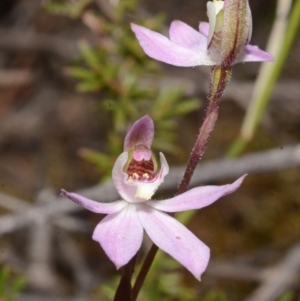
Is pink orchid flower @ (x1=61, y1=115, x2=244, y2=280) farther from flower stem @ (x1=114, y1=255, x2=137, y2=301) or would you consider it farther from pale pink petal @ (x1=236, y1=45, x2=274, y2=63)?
pale pink petal @ (x1=236, y1=45, x2=274, y2=63)

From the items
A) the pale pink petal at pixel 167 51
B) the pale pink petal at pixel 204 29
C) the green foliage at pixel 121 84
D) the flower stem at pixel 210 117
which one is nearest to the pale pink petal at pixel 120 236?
the flower stem at pixel 210 117

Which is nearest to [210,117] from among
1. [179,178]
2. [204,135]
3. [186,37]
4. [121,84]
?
[204,135]

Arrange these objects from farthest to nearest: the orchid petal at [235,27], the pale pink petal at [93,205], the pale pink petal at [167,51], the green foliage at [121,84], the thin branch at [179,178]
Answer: the green foliage at [121,84] < the thin branch at [179,178] < the pale pink petal at [167,51] < the orchid petal at [235,27] < the pale pink petal at [93,205]

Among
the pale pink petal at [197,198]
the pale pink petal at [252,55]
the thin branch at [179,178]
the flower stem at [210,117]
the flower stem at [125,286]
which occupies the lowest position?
the thin branch at [179,178]

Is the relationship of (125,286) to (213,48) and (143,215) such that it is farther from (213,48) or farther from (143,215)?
(213,48)

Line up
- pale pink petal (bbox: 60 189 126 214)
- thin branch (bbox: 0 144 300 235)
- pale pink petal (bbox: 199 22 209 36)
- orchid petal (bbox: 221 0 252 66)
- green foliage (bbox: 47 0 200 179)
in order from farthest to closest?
green foliage (bbox: 47 0 200 179) → thin branch (bbox: 0 144 300 235) → pale pink petal (bbox: 199 22 209 36) → orchid petal (bbox: 221 0 252 66) → pale pink petal (bbox: 60 189 126 214)

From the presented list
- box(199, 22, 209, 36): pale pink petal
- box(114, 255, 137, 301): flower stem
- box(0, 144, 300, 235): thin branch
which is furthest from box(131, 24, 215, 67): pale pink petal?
box(0, 144, 300, 235): thin branch

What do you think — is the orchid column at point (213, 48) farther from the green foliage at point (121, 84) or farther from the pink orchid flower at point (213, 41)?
the green foliage at point (121, 84)

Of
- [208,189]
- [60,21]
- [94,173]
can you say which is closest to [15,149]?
[94,173]
